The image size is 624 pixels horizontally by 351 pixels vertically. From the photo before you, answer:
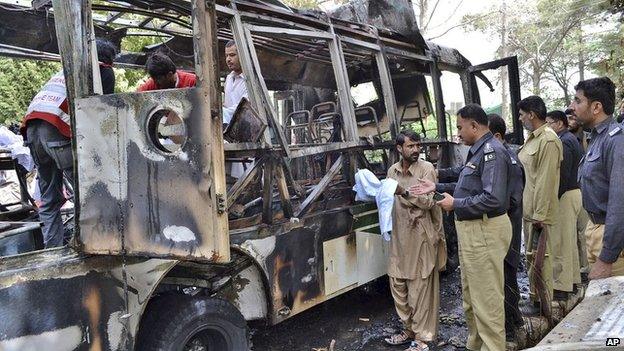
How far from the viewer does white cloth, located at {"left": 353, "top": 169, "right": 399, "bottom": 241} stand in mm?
3834

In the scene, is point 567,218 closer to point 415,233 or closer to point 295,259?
point 415,233

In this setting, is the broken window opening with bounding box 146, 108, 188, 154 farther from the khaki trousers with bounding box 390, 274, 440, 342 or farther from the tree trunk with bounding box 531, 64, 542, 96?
the tree trunk with bounding box 531, 64, 542, 96

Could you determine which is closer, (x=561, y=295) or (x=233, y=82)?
(x=233, y=82)

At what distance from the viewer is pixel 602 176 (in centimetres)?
280

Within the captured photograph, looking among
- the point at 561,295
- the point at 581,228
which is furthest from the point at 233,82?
the point at 581,228

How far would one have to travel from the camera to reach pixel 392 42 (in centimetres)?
509

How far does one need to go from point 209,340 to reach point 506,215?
213cm

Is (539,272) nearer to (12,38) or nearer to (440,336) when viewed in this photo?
(440,336)

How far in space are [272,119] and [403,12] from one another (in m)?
2.57

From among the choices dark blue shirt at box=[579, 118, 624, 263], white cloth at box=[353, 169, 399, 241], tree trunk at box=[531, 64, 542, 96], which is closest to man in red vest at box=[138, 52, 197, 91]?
white cloth at box=[353, 169, 399, 241]

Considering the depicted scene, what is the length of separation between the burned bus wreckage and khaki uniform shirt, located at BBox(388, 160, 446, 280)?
0.36m

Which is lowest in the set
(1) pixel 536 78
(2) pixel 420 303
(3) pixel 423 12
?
(2) pixel 420 303

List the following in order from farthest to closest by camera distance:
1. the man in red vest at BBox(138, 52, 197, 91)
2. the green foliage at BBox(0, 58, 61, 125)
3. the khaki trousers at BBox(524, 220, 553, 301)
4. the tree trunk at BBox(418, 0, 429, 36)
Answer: the tree trunk at BBox(418, 0, 429, 36) → the green foliage at BBox(0, 58, 61, 125) → the khaki trousers at BBox(524, 220, 553, 301) → the man in red vest at BBox(138, 52, 197, 91)

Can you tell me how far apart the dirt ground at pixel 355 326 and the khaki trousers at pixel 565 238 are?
0.52 metres
